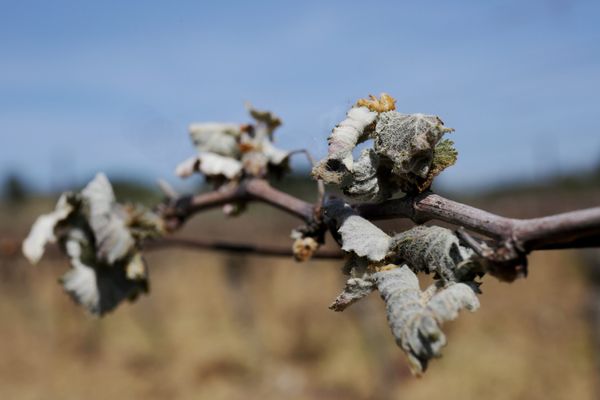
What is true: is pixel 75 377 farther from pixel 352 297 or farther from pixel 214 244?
pixel 352 297

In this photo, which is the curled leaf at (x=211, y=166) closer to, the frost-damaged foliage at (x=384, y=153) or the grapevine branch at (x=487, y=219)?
the grapevine branch at (x=487, y=219)

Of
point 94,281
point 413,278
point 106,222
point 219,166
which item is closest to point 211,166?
point 219,166

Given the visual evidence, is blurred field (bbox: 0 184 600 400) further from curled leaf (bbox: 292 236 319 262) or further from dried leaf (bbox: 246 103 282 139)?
curled leaf (bbox: 292 236 319 262)

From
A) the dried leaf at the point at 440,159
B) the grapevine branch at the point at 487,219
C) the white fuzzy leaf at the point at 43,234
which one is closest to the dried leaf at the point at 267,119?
the grapevine branch at the point at 487,219

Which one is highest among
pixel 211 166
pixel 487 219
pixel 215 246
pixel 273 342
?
pixel 487 219

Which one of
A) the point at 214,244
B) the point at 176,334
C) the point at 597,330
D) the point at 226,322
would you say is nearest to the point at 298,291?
the point at 226,322

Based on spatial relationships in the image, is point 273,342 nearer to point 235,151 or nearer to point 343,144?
point 235,151

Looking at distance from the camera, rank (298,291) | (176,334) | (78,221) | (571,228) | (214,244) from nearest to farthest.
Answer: (571,228) < (78,221) < (214,244) < (176,334) < (298,291)
